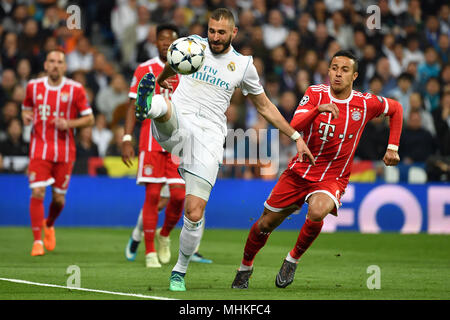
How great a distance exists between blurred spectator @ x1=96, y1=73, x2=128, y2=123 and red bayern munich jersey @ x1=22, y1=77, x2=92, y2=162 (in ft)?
17.1

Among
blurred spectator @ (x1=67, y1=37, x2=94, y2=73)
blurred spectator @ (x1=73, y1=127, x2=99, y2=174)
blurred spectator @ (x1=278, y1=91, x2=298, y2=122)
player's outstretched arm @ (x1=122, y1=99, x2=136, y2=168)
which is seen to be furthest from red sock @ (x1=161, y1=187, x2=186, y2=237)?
blurred spectator @ (x1=67, y1=37, x2=94, y2=73)

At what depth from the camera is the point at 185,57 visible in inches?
Answer: 275

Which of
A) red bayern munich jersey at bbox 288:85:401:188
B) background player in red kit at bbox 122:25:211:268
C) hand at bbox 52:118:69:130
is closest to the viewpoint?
red bayern munich jersey at bbox 288:85:401:188

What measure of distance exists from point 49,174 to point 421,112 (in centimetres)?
793

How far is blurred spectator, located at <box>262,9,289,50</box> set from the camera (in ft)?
60.1

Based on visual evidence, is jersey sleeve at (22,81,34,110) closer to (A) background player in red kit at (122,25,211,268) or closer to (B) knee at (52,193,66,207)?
(B) knee at (52,193,66,207)

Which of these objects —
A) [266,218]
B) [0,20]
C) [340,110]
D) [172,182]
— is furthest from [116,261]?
[0,20]

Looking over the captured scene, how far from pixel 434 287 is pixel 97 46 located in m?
12.3

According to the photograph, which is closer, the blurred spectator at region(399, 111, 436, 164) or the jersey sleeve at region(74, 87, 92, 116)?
the jersey sleeve at region(74, 87, 92, 116)

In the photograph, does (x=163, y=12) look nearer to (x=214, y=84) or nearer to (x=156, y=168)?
(x=156, y=168)

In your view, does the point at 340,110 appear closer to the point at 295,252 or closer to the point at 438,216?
the point at 295,252

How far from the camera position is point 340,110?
8.13 m

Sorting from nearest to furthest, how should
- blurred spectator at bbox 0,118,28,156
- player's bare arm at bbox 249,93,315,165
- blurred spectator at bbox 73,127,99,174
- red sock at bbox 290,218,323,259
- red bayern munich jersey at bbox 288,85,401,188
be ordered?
player's bare arm at bbox 249,93,315,165, red sock at bbox 290,218,323,259, red bayern munich jersey at bbox 288,85,401,188, blurred spectator at bbox 0,118,28,156, blurred spectator at bbox 73,127,99,174

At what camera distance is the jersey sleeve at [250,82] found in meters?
7.66
